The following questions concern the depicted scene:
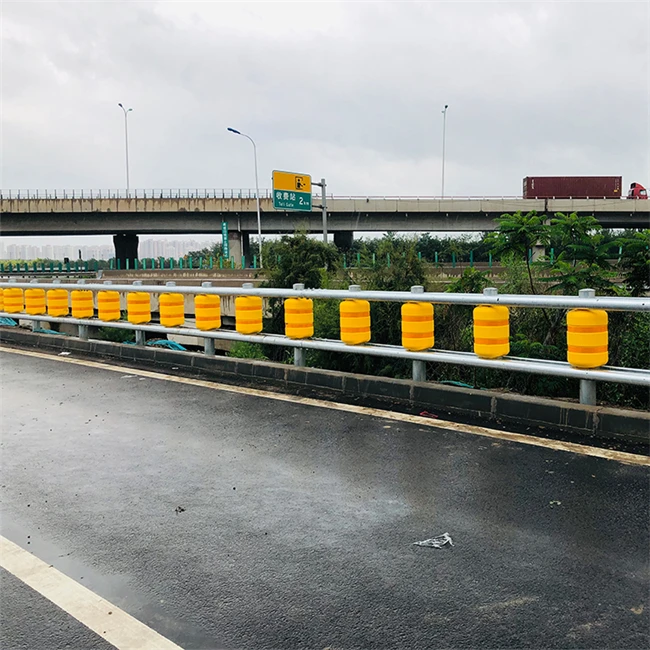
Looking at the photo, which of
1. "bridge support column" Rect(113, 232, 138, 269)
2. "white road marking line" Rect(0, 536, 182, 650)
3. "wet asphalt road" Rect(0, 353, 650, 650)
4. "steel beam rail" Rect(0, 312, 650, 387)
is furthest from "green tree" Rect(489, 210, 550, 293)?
"bridge support column" Rect(113, 232, 138, 269)

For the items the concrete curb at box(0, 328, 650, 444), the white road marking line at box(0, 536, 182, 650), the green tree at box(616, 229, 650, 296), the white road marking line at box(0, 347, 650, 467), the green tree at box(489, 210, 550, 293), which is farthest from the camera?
the green tree at box(489, 210, 550, 293)

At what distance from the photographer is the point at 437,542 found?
3602 millimetres

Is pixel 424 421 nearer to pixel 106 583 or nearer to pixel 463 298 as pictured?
pixel 463 298

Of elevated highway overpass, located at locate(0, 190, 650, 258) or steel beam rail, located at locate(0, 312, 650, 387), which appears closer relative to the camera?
steel beam rail, located at locate(0, 312, 650, 387)

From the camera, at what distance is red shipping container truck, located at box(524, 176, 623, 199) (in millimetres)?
57906

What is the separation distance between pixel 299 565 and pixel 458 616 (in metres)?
0.89

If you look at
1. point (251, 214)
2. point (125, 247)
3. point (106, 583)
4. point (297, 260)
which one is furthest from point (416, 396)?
point (125, 247)

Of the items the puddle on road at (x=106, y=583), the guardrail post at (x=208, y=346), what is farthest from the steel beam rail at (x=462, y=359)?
the puddle on road at (x=106, y=583)

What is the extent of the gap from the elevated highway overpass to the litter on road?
1921 inches

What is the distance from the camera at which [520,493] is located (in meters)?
4.30

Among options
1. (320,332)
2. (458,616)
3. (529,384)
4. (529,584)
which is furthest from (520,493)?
(320,332)

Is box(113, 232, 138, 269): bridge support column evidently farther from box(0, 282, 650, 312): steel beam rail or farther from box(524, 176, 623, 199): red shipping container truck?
box(0, 282, 650, 312): steel beam rail

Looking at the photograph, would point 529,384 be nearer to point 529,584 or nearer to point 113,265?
point 529,584

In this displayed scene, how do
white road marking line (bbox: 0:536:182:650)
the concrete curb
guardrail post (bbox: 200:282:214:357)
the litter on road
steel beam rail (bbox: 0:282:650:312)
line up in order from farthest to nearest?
guardrail post (bbox: 200:282:214:357)
the concrete curb
steel beam rail (bbox: 0:282:650:312)
the litter on road
white road marking line (bbox: 0:536:182:650)
